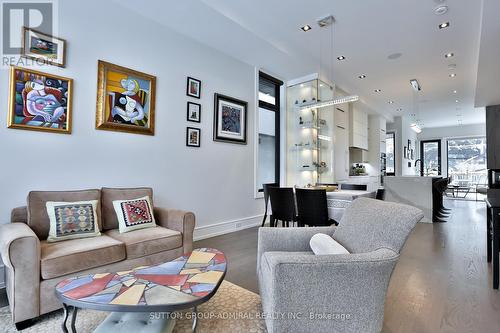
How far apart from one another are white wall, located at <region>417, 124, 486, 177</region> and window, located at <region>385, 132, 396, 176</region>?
3732 mm

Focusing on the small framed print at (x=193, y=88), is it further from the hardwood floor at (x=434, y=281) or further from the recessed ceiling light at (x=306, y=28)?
the hardwood floor at (x=434, y=281)

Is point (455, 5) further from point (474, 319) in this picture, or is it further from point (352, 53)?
point (474, 319)

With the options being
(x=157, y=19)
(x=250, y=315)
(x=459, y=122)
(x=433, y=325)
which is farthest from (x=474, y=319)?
(x=459, y=122)

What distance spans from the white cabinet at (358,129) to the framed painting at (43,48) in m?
7.19

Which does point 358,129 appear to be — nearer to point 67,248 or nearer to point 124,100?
point 124,100

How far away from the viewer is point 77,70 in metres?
2.85

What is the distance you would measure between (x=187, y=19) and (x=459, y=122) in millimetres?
12908

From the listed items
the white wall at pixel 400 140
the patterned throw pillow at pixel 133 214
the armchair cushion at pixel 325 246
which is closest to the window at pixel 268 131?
the patterned throw pillow at pixel 133 214

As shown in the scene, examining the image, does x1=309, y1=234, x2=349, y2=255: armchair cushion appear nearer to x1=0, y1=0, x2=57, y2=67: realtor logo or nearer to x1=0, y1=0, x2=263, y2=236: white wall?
x1=0, y1=0, x2=263, y2=236: white wall

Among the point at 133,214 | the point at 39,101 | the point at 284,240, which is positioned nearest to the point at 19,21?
the point at 39,101

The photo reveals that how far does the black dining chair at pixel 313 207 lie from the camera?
3.16 m

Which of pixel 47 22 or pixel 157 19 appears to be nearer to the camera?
pixel 47 22

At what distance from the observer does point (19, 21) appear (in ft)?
8.39

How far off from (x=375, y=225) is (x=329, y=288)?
54 cm
